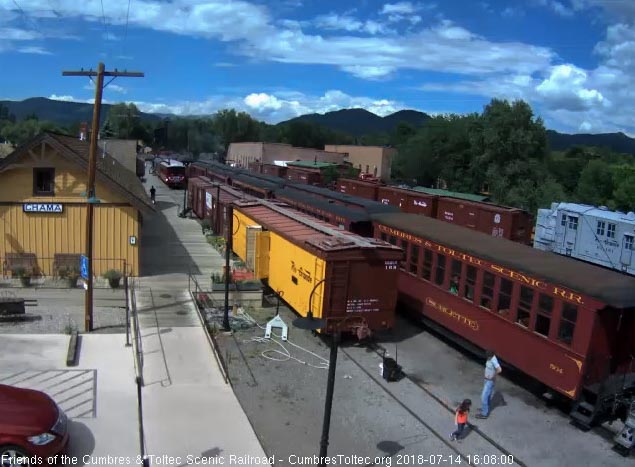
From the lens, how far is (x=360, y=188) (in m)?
46.6

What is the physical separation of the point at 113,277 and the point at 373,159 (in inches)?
3111

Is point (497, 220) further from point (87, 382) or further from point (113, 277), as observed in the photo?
point (87, 382)

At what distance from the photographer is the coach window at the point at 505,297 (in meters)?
13.9

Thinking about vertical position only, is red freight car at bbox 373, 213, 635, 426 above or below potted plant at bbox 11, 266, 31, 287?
above

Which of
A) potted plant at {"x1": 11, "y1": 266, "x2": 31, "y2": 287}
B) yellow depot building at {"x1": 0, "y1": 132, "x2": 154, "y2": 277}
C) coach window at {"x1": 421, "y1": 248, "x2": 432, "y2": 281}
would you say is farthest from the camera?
yellow depot building at {"x1": 0, "y1": 132, "x2": 154, "y2": 277}

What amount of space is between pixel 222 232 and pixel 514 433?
22041 millimetres

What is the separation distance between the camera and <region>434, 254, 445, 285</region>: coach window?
16609mm

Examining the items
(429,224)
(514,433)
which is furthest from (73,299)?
(514,433)

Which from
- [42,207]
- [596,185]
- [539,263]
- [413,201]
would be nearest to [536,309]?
[539,263]

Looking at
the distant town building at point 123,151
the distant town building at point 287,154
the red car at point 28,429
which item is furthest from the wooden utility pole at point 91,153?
the distant town building at point 287,154

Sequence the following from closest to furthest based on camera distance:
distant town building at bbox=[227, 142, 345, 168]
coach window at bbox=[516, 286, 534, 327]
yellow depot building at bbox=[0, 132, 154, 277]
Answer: coach window at bbox=[516, 286, 534, 327], yellow depot building at bbox=[0, 132, 154, 277], distant town building at bbox=[227, 142, 345, 168]

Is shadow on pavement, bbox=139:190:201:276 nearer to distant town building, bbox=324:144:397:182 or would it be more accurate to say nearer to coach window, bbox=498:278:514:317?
coach window, bbox=498:278:514:317

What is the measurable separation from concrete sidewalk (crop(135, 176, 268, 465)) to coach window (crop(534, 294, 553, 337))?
693 centimetres

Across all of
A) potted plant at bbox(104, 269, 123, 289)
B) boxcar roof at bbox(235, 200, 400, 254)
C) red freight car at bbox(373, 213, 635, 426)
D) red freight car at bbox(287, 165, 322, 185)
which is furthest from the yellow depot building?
red freight car at bbox(287, 165, 322, 185)
